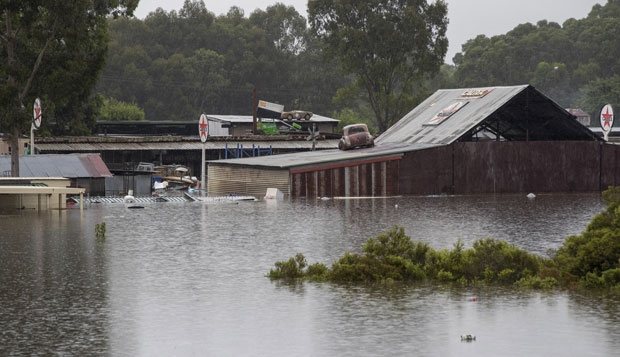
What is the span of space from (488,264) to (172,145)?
6637 centimetres

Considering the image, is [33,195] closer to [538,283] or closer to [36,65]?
[36,65]

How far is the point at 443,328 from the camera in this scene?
21641mm

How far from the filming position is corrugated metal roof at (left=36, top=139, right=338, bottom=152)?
273 ft

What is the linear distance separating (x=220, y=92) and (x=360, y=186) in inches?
3432

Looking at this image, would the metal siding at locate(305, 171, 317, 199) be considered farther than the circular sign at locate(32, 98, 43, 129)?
Yes

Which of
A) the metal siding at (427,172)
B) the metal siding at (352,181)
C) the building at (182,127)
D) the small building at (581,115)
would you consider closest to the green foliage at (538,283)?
the metal siding at (352,181)

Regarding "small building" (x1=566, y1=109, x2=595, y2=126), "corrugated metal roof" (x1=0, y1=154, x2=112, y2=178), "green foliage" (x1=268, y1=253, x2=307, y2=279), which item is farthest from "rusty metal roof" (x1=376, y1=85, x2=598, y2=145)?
"small building" (x1=566, y1=109, x2=595, y2=126)

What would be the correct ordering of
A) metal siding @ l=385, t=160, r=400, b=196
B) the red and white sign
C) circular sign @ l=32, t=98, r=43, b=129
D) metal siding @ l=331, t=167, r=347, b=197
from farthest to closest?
the red and white sign → metal siding @ l=385, t=160, r=400, b=196 → metal siding @ l=331, t=167, r=347, b=197 → circular sign @ l=32, t=98, r=43, b=129

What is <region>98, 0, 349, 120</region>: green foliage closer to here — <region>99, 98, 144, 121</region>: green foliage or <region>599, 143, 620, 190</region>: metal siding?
<region>99, 98, 144, 121</region>: green foliage

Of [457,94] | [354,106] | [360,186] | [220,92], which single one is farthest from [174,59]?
[360,186]

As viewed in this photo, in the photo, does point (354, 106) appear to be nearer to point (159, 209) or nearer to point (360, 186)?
point (360, 186)

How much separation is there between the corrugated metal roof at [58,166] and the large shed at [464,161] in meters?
11.4

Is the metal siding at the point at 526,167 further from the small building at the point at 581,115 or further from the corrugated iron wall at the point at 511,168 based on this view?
the small building at the point at 581,115

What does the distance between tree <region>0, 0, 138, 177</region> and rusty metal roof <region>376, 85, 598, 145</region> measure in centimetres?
2544
